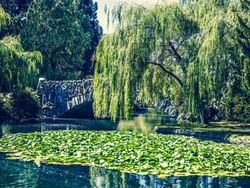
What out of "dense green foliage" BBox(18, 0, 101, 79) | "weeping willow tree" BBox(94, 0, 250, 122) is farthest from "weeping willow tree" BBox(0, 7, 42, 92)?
"dense green foliage" BBox(18, 0, 101, 79)

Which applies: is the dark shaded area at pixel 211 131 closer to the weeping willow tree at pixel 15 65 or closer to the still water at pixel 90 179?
the weeping willow tree at pixel 15 65

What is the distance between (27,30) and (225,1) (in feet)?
68.7

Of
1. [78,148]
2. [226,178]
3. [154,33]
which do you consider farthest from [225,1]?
[226,178]

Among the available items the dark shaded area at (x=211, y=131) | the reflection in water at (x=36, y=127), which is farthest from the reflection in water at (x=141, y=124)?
the dark shaded area at (x=211, y=131)

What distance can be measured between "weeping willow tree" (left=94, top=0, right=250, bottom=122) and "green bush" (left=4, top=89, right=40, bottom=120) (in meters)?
8.80

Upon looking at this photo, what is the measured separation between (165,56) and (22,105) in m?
10.4

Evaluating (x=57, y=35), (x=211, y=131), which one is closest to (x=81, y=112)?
(x=57, y=35)

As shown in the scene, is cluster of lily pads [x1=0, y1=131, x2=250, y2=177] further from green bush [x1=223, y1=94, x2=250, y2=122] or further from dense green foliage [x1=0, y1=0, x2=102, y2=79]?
dense green foliage [x1=0, y1=0, x2=102, y2=79]

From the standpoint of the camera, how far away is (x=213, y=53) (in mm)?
20828

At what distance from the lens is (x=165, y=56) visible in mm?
25531

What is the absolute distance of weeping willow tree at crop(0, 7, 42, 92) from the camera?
2375 cm

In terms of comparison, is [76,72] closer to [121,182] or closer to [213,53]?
[213,53]

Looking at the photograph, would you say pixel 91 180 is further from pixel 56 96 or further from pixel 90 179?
pixel 56 96

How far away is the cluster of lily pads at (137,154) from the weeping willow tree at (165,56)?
3.89 meters
